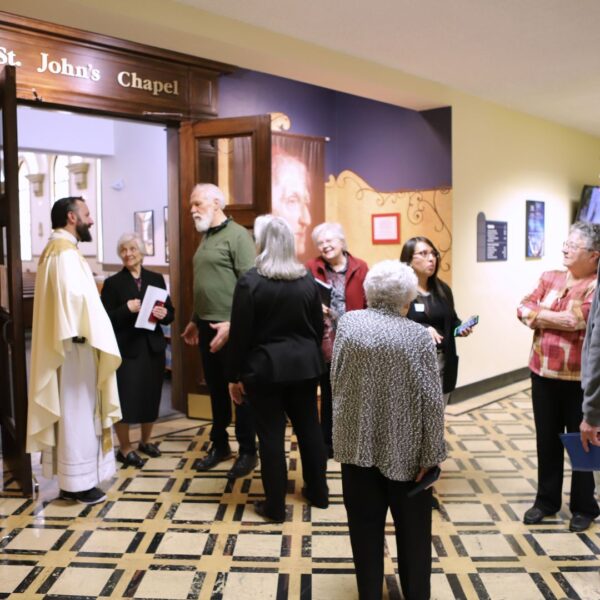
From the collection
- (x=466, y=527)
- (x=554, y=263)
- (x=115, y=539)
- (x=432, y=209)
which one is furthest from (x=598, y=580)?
(x=554, y=263)

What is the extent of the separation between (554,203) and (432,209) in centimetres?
246

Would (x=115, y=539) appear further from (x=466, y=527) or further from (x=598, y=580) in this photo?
(x=598, y=580)

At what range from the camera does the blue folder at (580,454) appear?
8.04ft

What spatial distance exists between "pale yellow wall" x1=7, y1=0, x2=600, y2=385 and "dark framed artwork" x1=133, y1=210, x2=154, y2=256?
305 cm

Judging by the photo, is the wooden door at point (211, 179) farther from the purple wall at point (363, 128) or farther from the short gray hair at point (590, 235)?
the short gray hair at point (590, 235)

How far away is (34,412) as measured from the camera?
135 inches

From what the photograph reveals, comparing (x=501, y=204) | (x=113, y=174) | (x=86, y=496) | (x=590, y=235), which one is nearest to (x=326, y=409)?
(x=86, y=496)

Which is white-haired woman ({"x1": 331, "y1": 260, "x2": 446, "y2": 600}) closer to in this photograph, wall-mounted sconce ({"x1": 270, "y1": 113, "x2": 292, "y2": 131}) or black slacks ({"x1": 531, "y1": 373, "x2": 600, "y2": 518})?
black slacks ({"x1": 531, "y1": 373, "x2": 600, "y2": 518})

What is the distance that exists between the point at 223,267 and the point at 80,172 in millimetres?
6466

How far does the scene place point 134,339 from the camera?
158 inches

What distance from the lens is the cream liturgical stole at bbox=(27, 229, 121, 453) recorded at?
337 cm

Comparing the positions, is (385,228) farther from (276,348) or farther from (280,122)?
(276,348)

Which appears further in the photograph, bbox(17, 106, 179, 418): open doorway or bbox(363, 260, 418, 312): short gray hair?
bbox(17, 106, 179, 418): open doorway

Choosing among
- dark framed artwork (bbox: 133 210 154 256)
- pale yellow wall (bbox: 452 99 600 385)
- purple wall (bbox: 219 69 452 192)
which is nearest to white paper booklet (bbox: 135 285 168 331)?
purple wall (bbox: 219 69 452 192)
